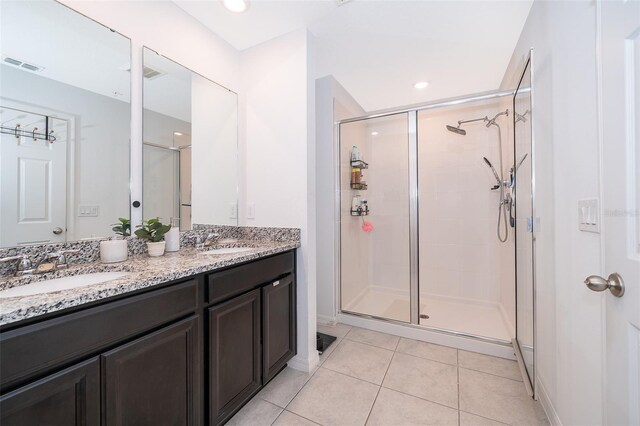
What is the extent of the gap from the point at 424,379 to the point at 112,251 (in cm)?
208

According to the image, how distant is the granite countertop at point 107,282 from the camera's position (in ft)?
2.28

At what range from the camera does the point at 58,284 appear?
1002mm

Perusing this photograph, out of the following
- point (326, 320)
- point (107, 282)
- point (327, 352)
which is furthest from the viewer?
point (326, 320)

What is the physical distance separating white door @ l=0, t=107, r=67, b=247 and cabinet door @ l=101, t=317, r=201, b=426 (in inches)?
29.9

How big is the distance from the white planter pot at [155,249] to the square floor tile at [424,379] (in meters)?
1.66

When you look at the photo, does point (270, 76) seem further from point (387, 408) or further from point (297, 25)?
point (387, 408)

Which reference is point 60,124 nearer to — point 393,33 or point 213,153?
point 213,153

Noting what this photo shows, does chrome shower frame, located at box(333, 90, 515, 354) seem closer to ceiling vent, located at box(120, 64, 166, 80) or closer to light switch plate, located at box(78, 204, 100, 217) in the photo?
ceiling vent, located at box(120, 64, 166, 80)

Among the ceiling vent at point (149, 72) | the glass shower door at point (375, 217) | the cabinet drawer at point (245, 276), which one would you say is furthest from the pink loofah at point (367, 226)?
the ceiling vent at point (149, 72)

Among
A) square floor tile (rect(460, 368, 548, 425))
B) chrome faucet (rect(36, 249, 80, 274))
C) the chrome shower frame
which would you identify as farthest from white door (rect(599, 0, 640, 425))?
chrome faucet (rect(36, 249, 80, 274))

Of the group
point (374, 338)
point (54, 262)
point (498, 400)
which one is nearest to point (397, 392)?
point (498, 400)

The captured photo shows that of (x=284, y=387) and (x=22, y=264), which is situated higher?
(x=22, y=264)

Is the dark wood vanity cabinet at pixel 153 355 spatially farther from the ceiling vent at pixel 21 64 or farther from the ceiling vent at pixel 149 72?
the ceiling vent at pixel 149 72

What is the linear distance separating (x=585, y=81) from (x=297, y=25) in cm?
174
